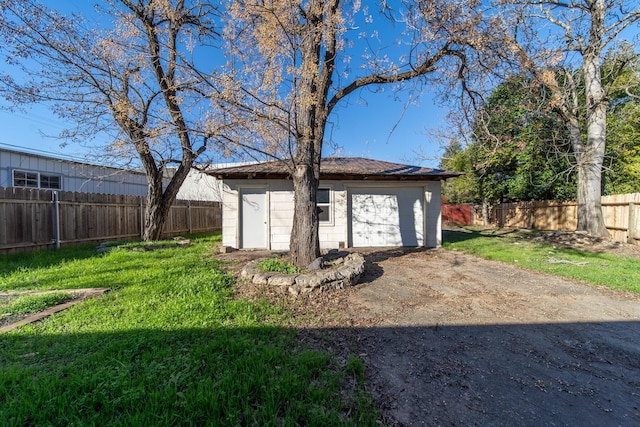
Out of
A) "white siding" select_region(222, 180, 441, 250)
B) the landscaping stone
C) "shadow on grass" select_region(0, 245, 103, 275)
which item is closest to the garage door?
"white siding" select_region(222, 180, 441, 250)

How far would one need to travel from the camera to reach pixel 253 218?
29.4 ft

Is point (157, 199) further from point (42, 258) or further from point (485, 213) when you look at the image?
point (485, 213)

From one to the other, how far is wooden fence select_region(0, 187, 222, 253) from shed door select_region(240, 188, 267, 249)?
4964 mm

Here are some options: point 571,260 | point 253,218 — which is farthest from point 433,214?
point 253,218

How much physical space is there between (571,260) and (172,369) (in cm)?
929

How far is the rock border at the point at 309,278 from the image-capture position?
4.21 meters

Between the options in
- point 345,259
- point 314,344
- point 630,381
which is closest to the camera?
point 630,381

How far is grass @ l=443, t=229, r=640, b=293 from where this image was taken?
515cm

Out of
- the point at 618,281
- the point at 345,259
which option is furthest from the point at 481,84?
the point at 345,259

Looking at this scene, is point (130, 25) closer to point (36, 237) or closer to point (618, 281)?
point (36, 237)

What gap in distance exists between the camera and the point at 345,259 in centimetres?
581

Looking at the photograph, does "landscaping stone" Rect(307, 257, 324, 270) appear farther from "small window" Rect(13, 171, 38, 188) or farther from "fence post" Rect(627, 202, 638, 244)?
"small window" Rect(13, 171, 38, 188)

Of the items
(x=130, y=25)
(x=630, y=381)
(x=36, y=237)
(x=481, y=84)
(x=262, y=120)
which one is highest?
(x=130, y=25)

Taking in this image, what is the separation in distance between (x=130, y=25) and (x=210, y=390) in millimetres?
8367
